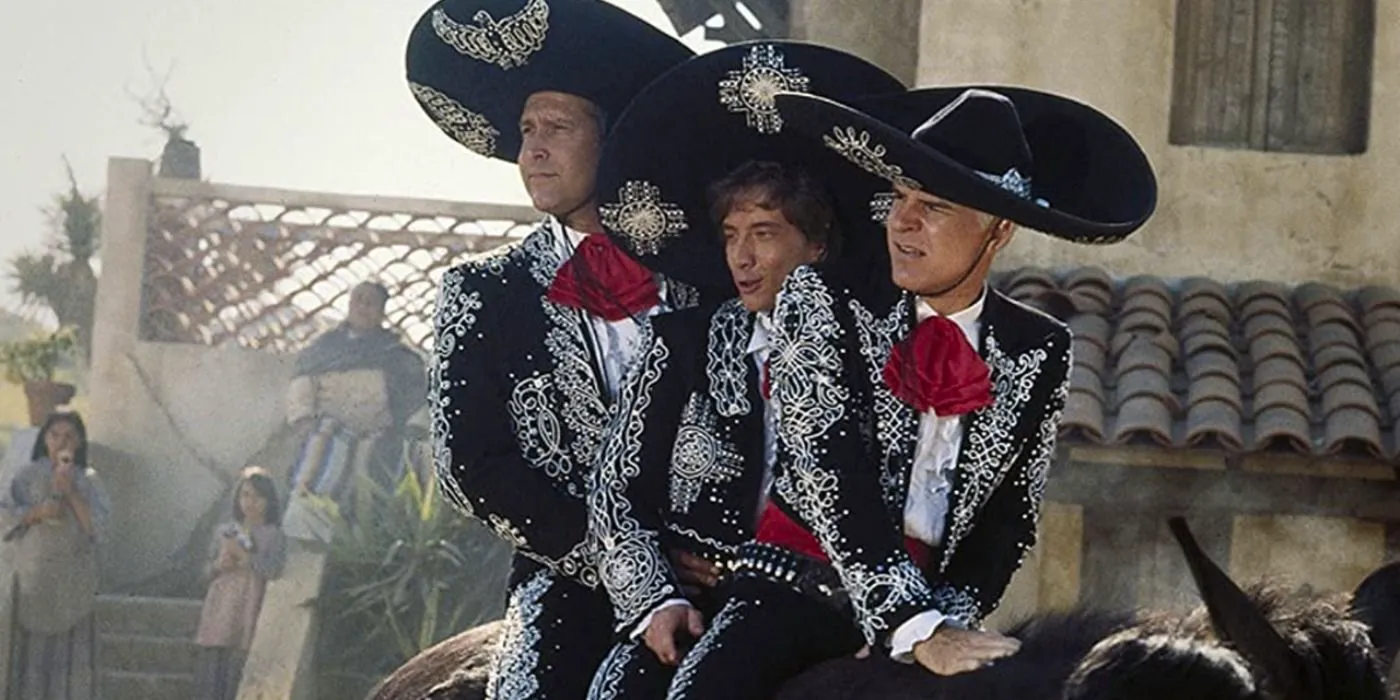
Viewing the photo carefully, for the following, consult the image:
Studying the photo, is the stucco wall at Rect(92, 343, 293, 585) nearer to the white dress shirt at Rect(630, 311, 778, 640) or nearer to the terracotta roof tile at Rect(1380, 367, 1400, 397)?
the terracotta roof tile at Rect(1380, 367, 1400, 397)

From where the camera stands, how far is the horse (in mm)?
3938

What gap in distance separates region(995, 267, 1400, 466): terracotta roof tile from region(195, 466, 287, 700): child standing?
5.83 m

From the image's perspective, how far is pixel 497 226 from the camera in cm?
1684

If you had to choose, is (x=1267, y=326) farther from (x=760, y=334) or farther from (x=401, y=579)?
(x=760, y=334)

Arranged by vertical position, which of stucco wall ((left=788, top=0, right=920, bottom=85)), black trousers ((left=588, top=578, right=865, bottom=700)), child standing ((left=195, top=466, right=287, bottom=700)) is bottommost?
child standing ((left=195, top=466, right=287, bottom=700))

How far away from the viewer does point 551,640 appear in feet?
18.0

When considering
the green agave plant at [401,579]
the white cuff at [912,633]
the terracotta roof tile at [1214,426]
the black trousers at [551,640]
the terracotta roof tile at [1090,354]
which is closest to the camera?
the white cuff at [912,633]

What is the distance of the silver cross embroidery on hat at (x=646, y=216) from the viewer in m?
5.59

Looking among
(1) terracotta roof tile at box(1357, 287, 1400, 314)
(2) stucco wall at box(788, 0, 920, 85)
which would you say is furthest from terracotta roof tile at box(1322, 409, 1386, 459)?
(2) stucco wall at box(788, 0, 920, 85)

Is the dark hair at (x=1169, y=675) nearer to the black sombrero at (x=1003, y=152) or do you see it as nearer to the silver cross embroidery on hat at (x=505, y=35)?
the black sombrero at (x=1003, y=152)

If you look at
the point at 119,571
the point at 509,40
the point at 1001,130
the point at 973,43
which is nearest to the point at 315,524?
the point at 119,571

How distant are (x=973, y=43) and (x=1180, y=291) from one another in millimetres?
1410

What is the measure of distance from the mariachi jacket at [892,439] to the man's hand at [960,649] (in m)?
0.15

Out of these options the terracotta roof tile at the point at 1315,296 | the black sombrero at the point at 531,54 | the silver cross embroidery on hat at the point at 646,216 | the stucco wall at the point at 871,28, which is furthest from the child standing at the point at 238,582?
the silver cross embroidery on hat at the point at 646,216
